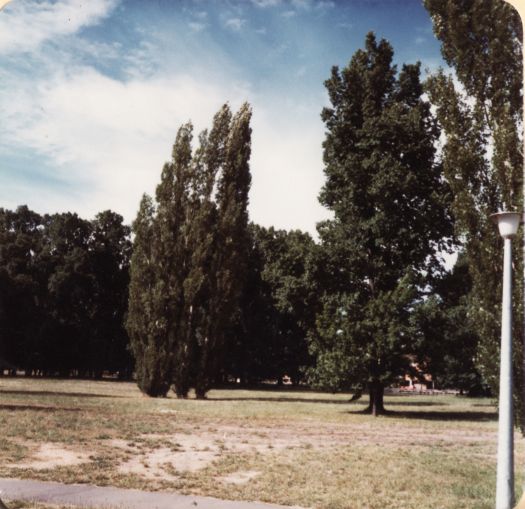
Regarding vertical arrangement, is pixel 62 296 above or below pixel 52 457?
above

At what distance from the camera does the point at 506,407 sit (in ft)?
16.7

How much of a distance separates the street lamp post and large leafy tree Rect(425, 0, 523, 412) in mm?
1572

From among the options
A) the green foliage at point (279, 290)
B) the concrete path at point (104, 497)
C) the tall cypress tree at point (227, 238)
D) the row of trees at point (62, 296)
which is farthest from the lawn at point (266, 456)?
the row of trees at point (62, 296)

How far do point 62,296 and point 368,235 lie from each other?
24305 mm

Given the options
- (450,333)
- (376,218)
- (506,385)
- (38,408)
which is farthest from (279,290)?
(506,385)

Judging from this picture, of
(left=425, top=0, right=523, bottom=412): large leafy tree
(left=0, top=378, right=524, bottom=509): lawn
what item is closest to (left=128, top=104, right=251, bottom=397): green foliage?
(left=0, top=378, right=524, bottom=509): lawn

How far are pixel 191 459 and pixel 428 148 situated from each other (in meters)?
7.43

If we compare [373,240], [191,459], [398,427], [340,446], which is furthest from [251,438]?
[373,240]

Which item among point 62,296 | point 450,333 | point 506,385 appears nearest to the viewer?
point 506,385

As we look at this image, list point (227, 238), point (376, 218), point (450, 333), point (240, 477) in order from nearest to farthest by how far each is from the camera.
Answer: point (240, 477) < point (450, 333) < point (376, 218) < point (227, 238)

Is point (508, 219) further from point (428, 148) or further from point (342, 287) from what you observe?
point (342, 287)

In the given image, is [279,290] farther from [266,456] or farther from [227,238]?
[266,456]

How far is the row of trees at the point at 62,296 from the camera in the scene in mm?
22906

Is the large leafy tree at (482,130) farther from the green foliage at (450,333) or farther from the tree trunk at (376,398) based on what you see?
the tree trunk at (376,398)
